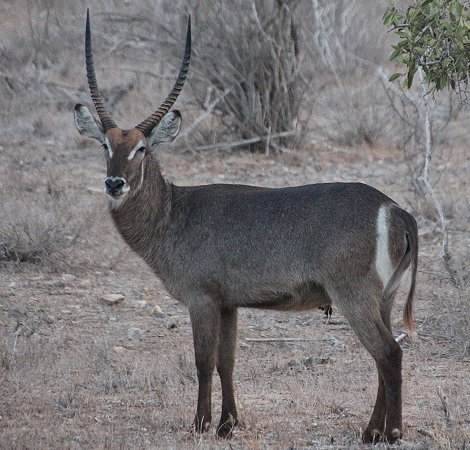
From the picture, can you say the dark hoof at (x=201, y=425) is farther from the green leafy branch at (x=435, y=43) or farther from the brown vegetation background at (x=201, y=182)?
the green leafy branch at (x=435, y=43)

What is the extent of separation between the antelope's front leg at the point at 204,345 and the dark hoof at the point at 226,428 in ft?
0.25

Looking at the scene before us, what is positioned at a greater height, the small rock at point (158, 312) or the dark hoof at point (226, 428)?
the small rock at point (158, 312)

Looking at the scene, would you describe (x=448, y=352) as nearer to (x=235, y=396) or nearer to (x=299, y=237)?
(x=235, y=396)

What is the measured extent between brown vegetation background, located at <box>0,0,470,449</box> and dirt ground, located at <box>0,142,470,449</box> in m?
0.02

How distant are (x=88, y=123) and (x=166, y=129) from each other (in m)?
0.51

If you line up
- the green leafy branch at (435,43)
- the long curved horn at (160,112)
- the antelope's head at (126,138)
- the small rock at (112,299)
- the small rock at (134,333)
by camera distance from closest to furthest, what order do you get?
the green leafy branch at (435,43), the antelope's head at (126,138), the long curved horn at (160,112), the small rock at (134,333), the small rock at (112,299)

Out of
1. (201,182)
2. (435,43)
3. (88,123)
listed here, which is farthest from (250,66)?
(435,43)

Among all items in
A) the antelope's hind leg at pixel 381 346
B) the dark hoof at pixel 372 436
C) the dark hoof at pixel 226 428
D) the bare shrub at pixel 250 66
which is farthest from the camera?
the bare shrub at pixel 250 66

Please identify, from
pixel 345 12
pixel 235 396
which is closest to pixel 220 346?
pixel 235 396

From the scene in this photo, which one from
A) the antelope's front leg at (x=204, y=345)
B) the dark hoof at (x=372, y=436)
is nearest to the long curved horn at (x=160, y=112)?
the antelope's front leg at (x=204, y=345)

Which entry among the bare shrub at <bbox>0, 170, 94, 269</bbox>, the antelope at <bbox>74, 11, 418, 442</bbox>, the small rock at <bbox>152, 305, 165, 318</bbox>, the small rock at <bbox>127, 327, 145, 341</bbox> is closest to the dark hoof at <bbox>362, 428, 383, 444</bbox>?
the antelope at <bbox>74, 11, 418, 442</bbox>

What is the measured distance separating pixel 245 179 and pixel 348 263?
7192mm

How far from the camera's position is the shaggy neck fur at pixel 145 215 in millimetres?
6406

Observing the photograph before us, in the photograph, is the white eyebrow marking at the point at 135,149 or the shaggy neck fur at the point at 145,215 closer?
the white eyebrow marking at the point at 135,149
